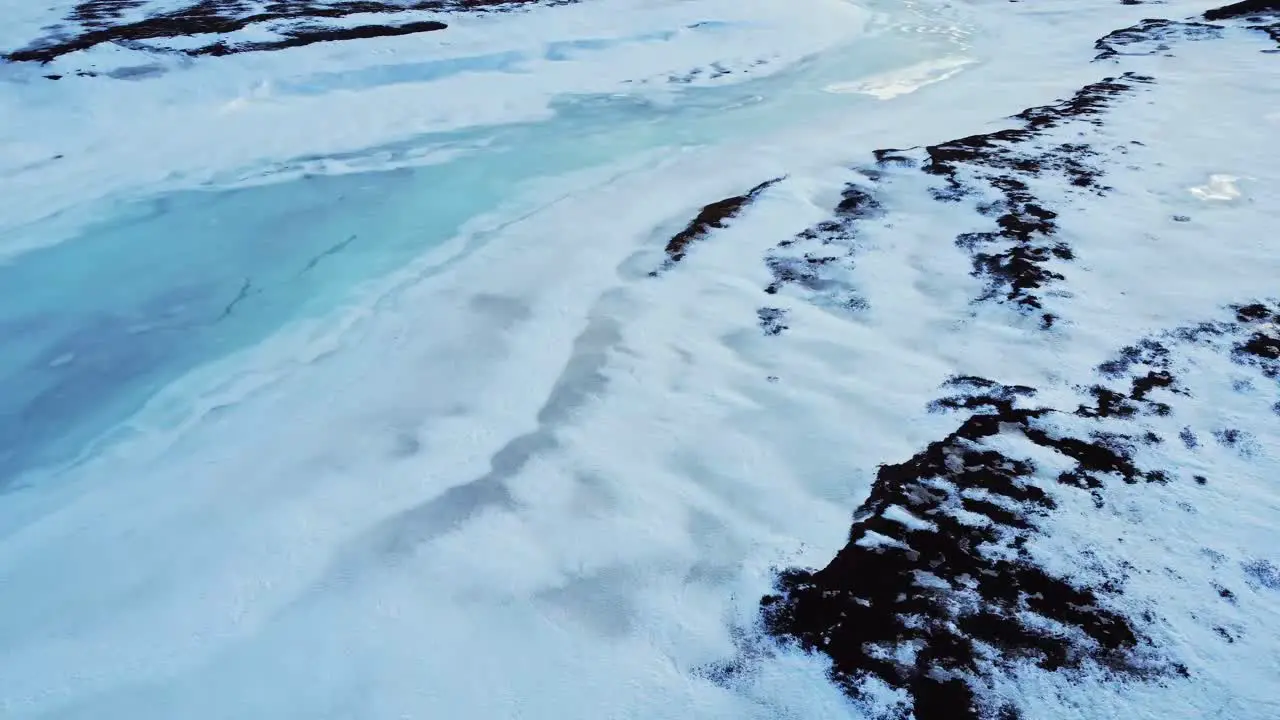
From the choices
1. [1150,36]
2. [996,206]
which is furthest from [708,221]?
[1150,36]

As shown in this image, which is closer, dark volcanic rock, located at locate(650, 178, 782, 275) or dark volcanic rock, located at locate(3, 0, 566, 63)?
dark volcanic rock, located at locate(650, 178, 782, 275)

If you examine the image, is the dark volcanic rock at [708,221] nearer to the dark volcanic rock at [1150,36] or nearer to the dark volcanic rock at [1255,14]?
the dark volcanic rock at [1150,36]

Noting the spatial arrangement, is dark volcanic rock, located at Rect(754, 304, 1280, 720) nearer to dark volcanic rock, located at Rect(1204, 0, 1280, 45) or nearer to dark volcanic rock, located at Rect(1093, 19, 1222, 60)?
dark volcanic rock, located at Rect(1093, 19, 1222, 60)

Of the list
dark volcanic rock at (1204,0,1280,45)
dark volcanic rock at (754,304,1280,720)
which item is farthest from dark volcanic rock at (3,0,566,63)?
dark volcanic rock at (1204,0,1280,45)

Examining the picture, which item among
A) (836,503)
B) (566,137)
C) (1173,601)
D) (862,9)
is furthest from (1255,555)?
(862,9)

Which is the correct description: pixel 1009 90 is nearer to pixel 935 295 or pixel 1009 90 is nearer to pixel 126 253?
pixel 935 295

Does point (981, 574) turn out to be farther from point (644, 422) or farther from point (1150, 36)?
point (1150, 36)

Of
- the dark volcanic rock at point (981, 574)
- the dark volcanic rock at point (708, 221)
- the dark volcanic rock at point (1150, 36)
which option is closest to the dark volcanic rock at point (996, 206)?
the dark volcanic rock at point (708, 221)

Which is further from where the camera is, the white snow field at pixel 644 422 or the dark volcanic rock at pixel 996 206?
the dark volcanic rock at pixel 996 206

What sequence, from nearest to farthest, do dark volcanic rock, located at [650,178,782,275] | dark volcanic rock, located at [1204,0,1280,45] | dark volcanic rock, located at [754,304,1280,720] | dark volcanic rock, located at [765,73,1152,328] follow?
1. dark volcanic rock, located at [754,304,1280,720]
2. dark volcanic rock, located at [765,73,1152,328]
3. dark volcanic rock, located at [650,178,782,275]
4. dark volcanic rock, located at [1204,0,1280,45]
